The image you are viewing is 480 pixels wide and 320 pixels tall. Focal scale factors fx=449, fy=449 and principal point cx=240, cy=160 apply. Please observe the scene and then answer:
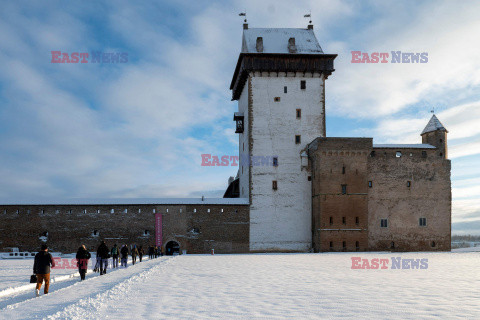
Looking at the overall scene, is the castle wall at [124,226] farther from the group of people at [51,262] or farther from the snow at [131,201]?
the group of people at [51,262]

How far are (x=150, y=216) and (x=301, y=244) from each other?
39.3ft

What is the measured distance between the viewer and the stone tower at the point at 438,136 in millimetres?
36625

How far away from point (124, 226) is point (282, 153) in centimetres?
1352

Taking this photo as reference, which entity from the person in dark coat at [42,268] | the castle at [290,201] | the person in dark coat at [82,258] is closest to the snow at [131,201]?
the castle at [290,201]

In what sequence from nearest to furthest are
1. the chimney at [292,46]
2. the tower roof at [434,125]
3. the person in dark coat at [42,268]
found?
the person in dark coat at [42,268] < the chimney at [292,46] < the tower roof at [434,125]

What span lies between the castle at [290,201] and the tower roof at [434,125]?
0.10 meters

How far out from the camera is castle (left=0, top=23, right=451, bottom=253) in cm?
3347

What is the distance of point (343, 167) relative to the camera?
33812 millimetres

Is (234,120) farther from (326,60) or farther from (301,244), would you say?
(301,244)

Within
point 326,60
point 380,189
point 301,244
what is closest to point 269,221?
point 301,244

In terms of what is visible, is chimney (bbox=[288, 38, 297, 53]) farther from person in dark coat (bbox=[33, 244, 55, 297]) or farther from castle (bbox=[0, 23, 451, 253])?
person in dark coat (bbox=[33, 244, 55, 297])

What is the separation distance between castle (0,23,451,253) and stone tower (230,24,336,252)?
8cm

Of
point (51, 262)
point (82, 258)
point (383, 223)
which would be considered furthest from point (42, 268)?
point (383, 223)

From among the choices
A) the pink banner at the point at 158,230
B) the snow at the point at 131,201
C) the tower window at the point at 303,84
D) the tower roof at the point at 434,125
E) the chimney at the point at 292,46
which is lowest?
the pink banner at the point at 158,230
